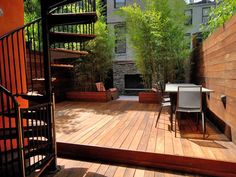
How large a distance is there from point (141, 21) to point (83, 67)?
2.52m

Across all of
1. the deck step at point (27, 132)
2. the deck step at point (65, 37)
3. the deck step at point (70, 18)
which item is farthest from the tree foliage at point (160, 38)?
the deck step at point (27, 132)

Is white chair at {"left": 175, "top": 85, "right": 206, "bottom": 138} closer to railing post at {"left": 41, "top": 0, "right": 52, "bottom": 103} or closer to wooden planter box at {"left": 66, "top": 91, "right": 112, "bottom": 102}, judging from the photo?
railing post at {"left": 41, "top": 0, "right": 52, "bottom": 103}

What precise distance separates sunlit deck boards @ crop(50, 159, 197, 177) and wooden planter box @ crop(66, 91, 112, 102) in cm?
410

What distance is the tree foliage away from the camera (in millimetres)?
5473

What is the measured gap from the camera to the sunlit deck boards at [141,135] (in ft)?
8.54

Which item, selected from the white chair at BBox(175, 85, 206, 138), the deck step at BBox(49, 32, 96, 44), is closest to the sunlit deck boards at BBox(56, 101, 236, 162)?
the white chair at BBox(175, 85, 206, 138)

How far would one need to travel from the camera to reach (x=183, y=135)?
3209 millimetres

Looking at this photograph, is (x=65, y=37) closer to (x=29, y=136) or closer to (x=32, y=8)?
(x=29, y=136)

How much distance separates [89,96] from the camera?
689cm

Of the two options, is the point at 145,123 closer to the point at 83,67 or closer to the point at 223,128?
the point at 223,128

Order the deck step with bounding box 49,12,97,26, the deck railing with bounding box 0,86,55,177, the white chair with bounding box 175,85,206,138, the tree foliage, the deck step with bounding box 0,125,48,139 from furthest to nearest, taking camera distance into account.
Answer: the tree foliage < the white chair with bounding box 175,85,206,138 < the deck step with bounding box 49,12,97,26 < the deck step with bounding box 0,125,48,139 < the deck railing with bounding box 0,86,55,177

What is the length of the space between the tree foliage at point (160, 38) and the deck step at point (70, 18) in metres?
3.12

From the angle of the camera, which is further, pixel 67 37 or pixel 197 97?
pixel 197 97

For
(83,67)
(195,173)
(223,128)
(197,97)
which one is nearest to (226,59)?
(197,97)
